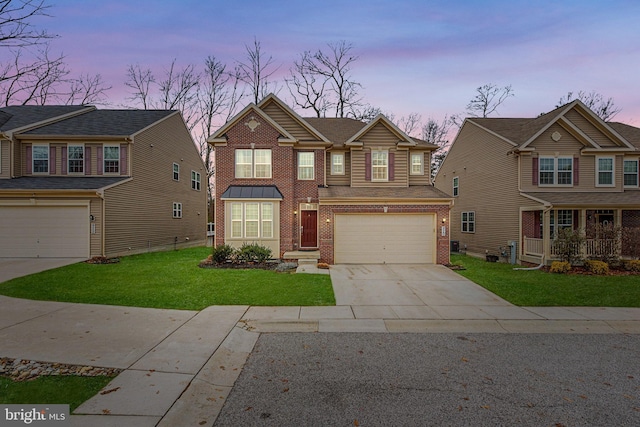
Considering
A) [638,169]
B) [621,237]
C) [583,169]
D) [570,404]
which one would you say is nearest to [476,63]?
[583,169]

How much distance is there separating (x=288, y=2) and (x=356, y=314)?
41.4 feet

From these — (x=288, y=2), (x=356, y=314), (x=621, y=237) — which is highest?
(x=288, y=2)

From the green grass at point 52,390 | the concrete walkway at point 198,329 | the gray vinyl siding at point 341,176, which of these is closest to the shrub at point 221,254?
the concrete walkway at point 198,329

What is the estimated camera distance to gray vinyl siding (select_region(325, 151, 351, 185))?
58.1 ft

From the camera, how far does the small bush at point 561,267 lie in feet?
45.2

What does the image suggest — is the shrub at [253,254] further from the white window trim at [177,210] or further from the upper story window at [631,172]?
the upper story window at [631,172]

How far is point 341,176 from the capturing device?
701 inches

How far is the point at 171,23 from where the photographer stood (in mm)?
12461

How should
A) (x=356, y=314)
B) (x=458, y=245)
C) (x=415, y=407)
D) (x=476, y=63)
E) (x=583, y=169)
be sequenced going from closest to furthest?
(x=415, y=407) → (x=356, y=314) → (x=583, y=169) → (x=476, y=63) → (x=458, y=245)

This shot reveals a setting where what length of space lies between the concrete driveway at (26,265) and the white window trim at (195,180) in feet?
36.3

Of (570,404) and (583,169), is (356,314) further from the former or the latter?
(583,169)

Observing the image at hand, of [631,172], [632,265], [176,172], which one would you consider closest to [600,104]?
[631,172]

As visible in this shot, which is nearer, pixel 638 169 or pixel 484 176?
pixel 638 169

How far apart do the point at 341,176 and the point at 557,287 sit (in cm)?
1069
